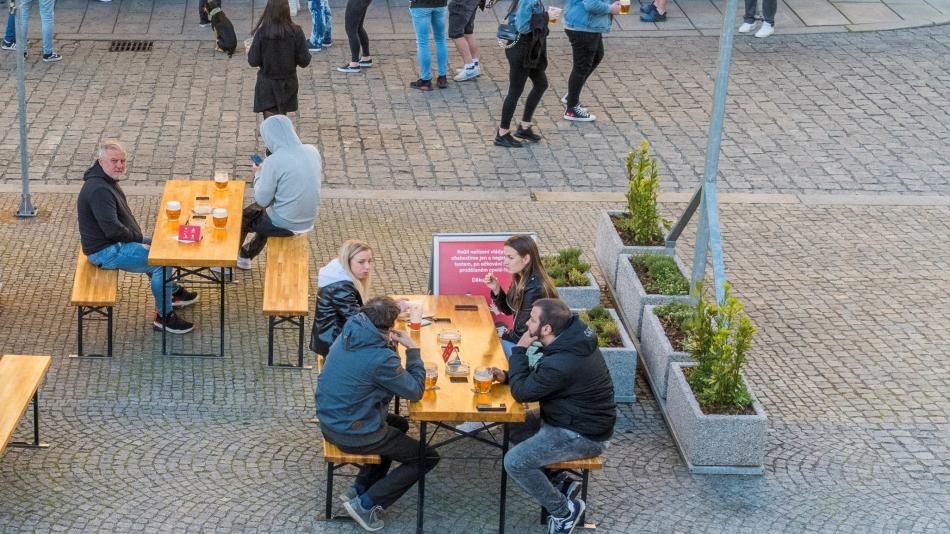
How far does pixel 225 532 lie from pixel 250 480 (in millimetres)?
569

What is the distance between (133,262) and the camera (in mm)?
9484

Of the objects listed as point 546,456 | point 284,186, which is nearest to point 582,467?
point 546,456

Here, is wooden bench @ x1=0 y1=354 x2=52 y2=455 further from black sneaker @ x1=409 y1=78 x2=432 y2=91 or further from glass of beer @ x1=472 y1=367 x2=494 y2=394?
black sneaker @ x1=409 y1=78 x2=432 y2=91

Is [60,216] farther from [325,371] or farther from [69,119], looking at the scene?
[325,371]

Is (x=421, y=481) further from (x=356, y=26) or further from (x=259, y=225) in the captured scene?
(x=356, y=26)

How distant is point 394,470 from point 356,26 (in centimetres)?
916

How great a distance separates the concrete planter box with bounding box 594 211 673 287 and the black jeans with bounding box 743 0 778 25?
7.43 metres

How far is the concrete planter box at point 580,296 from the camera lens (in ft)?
31.5

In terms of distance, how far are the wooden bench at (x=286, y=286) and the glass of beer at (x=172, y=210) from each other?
75cm

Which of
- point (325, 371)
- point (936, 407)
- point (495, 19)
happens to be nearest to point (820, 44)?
point (495, 19)

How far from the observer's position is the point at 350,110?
48.4ft

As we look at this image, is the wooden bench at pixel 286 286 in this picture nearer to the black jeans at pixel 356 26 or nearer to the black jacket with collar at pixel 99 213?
the black jacket with collar at pixel 99 213

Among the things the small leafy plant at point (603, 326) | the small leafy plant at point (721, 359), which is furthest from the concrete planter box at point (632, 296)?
the small leafy plant at point (721, 359)

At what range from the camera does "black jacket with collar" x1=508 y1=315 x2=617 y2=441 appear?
7273 millimetres
